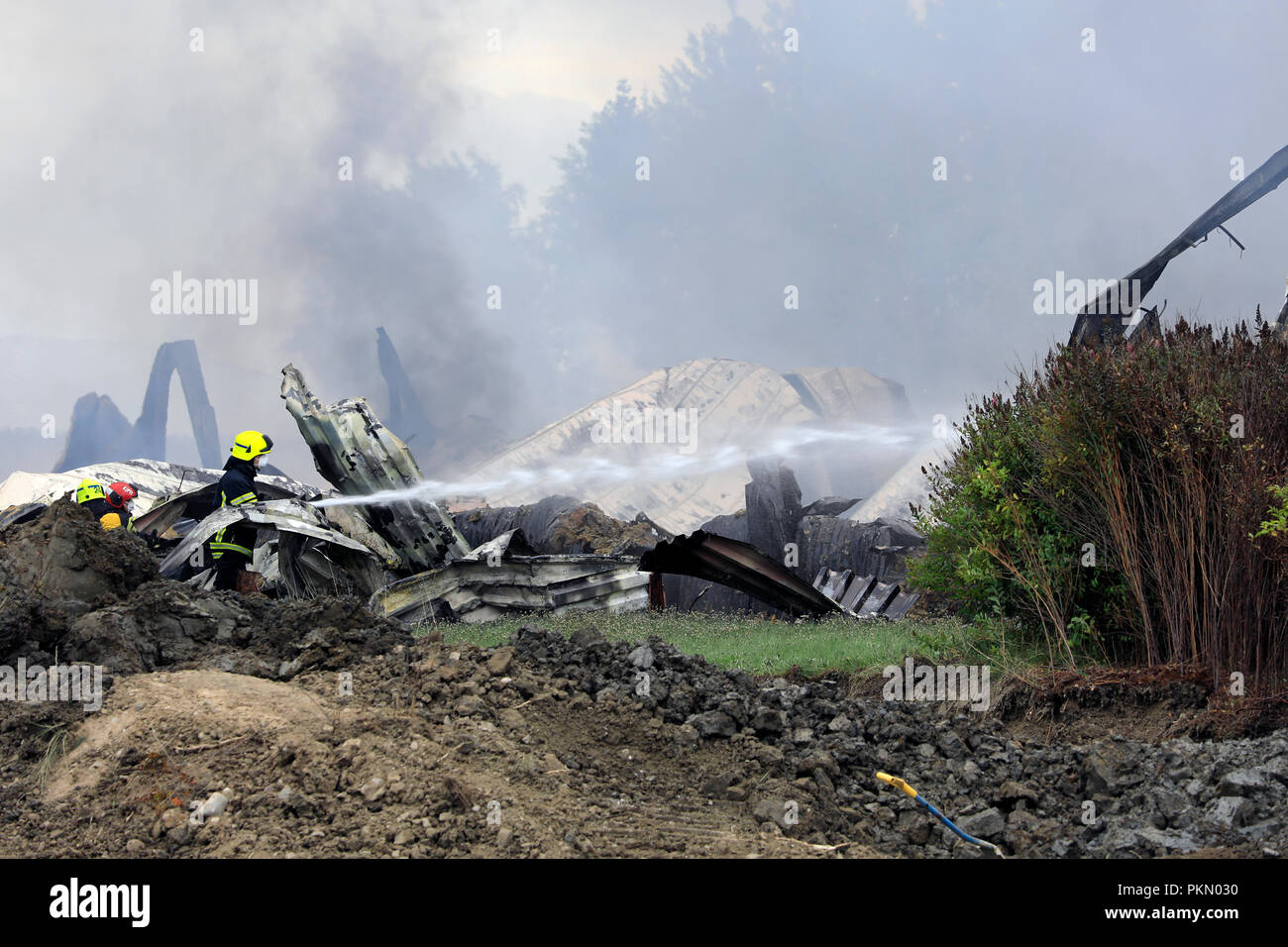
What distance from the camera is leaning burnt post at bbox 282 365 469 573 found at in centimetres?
1503

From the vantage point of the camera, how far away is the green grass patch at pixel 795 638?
30.9ft

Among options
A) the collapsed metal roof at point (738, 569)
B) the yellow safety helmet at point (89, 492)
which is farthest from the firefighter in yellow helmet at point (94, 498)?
the collapsed metal roof at point (738, 569)

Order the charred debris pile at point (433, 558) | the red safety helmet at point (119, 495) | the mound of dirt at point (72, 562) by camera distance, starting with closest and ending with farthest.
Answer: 1. the mound of dirt at point (72, 562)
2. the charred debris pile at point (433, 558)
3. the red safety helmet at point (119, 495)

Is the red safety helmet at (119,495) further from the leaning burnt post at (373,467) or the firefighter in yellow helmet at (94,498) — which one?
the leaning burnt post at (373,467)

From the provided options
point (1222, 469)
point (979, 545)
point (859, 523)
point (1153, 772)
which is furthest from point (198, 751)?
point (859, 523)

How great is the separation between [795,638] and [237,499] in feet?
25.1

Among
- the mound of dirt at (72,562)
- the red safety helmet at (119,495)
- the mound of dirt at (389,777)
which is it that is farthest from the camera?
the red safety helmet at (119,495)

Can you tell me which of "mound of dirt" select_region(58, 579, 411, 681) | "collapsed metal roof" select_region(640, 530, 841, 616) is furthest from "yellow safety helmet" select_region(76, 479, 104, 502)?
"collapsed metal roof" select_region(640, 530, 841, 616)

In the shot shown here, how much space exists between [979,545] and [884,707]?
2087 mm

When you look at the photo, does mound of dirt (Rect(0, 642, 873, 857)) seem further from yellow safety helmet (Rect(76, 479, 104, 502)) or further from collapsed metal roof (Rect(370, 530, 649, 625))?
yellow safety helmet (Rect(76, 479, 104, 502))

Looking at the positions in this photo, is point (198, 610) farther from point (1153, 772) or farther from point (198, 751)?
point (1153, 772)

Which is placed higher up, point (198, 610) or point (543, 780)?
point (198, 610)

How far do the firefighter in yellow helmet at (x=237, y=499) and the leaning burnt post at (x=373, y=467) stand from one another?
36.8 inches

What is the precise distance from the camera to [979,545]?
913 centimetres
